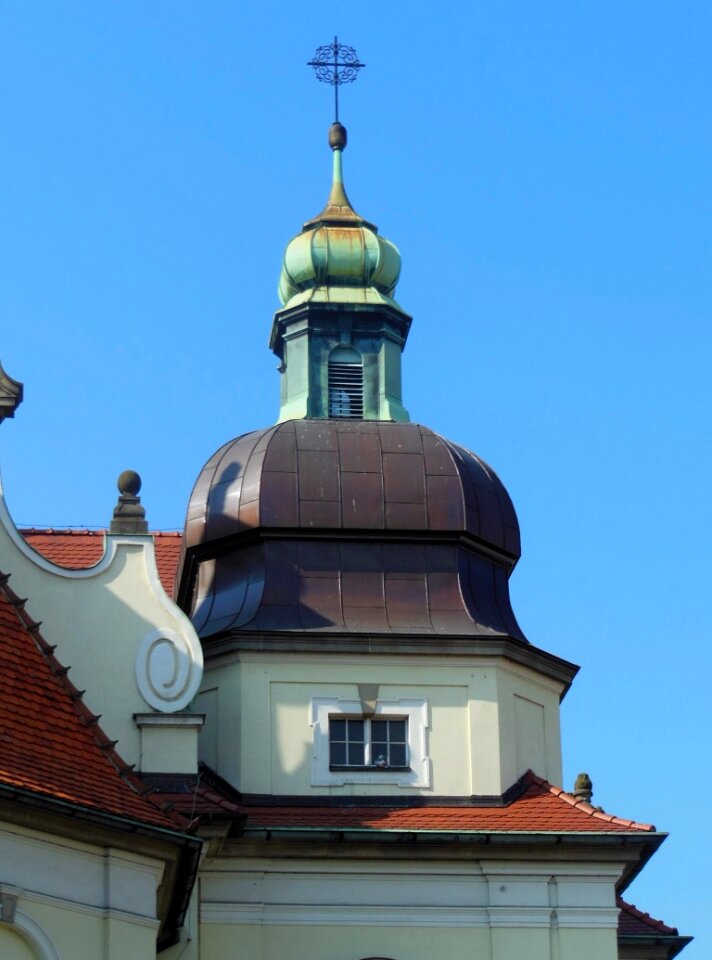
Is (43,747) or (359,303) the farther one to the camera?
(359,303)

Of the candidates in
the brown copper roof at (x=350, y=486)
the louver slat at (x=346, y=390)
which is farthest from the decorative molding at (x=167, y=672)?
the louver slat at (x=346, y=390)

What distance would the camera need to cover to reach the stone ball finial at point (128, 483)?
89.6 ft

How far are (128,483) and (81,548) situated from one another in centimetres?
530

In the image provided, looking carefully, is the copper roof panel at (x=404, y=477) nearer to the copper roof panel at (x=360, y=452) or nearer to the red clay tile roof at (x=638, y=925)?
the copper roof panel at (x=360, y=452)

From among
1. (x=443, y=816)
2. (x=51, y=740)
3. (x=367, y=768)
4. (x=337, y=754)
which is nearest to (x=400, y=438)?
(x=337, y=754)

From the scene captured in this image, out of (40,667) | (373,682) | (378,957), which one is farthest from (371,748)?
(40,667)

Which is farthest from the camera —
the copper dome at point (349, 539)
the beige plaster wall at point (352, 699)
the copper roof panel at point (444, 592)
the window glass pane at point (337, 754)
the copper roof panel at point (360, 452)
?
the copper roof panel at point (360, 452)

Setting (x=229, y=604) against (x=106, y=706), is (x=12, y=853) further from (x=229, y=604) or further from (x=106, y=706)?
(x=229, y=604)

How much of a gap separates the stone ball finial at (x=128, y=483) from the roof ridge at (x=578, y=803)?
18.6 feet

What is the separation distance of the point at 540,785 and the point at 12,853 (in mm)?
8298

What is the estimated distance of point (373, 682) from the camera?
29172mm

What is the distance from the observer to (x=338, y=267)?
33688mm

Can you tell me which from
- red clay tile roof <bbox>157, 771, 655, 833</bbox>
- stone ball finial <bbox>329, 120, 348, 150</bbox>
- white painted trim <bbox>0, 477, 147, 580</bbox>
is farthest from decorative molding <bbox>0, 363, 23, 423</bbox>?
stone ball finial <bbox>329, 120, 348, 150</bbox>

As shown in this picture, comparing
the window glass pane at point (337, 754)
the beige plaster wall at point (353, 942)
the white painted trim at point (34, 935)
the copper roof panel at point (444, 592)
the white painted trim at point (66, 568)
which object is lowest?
the white painted trim at point (34, 935)
